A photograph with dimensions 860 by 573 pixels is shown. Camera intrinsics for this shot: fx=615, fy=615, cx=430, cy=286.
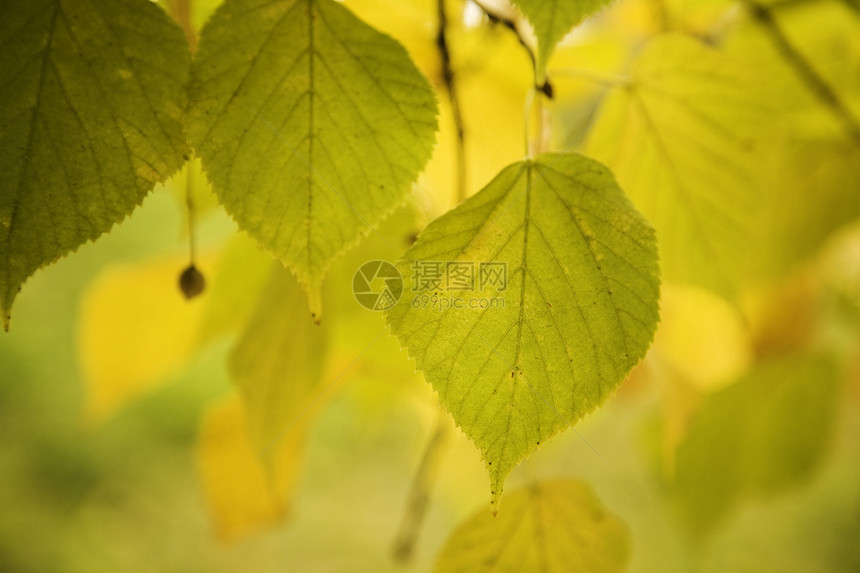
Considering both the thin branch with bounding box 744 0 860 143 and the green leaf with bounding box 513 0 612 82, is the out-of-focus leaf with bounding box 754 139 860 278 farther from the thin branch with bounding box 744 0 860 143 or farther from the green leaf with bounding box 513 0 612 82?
the green leaf with bounding box 513 0 612 82

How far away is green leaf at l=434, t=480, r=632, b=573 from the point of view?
1.13ft

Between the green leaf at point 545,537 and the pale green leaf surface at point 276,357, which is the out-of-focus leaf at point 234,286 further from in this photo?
the green leaf at point 545,537

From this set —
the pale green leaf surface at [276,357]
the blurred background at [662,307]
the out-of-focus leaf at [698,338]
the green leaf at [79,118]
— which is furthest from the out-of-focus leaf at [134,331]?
the out-of-focus leaf at [698,338]

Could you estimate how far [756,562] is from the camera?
1934 millimetres

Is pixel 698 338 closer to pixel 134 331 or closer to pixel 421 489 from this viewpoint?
pixel 421 489

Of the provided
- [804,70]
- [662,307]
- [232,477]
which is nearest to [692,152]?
[804,70]

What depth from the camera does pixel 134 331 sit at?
54cm

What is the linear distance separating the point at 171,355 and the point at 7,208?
0.36 meters

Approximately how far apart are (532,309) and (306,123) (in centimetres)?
12

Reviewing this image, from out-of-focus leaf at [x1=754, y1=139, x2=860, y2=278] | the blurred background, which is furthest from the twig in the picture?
out-of-focus leaf at [x1=754, y1=139, x2=860, y2=278]

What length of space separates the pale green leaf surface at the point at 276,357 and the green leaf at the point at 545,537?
122 millimetres

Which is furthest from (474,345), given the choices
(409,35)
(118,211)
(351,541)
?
(351,541)

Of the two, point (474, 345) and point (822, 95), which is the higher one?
point (822, 95)

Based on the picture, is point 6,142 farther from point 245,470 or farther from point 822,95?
point 822,95
